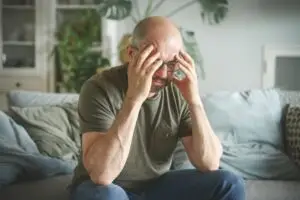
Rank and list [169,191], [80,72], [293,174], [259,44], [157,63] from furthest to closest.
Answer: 1. [259,44]
2. [80,72]
3. [293,174]
4. [169,191]
5. [157,63]

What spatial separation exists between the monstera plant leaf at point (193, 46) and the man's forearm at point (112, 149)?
Answer: 2420mm

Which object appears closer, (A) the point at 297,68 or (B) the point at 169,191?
(B) the point at 169,191

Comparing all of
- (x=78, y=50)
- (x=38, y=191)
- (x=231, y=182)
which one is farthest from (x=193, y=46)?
(x=231, y=182)

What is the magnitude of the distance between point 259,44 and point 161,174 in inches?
96.1

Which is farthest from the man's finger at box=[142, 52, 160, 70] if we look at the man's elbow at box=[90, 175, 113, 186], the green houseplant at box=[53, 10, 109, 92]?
the green houseplant at box=[53, 10, 109, 92]

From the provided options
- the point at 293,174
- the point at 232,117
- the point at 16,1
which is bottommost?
the point at 293,174

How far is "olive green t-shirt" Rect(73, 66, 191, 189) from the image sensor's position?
178cm

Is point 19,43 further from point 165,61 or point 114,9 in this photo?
point 165,61

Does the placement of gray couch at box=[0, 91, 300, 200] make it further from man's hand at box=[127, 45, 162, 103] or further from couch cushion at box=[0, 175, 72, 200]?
man's hand at box=[127, 45, 162, 103]

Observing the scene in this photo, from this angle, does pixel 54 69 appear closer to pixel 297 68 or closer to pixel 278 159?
pixel 297 68

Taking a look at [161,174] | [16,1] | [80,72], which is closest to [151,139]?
[161,174]

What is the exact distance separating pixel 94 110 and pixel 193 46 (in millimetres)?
2423

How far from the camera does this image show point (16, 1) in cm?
430

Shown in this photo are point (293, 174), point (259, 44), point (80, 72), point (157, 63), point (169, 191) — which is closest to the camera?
point (157, 63)
